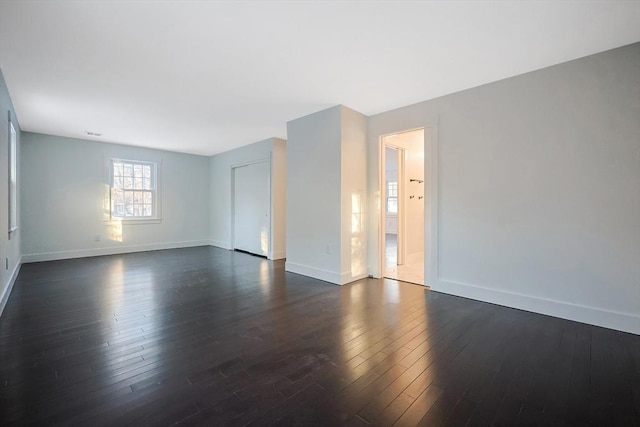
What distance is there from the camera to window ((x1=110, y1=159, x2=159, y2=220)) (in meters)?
6.27

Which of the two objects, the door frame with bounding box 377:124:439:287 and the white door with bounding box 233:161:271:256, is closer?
the door frame with bounding box 377:124:439:287

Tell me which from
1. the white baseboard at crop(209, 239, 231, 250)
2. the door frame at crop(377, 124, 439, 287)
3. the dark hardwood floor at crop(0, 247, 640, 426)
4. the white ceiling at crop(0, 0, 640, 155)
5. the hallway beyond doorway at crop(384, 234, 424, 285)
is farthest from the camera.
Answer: the white baseboard at crop(209, 239, 231, 250)

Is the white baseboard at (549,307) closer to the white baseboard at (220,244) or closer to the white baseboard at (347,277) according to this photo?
the white baseboard at (347,277)

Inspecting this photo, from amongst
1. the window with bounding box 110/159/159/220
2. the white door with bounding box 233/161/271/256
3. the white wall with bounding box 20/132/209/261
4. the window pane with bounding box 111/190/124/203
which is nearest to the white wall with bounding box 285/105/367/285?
the white door with bounding box 233/161/271/256

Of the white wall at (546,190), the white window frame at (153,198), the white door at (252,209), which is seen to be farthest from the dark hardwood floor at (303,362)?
the white window frame at (153,198)

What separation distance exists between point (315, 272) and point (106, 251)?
4.95 m

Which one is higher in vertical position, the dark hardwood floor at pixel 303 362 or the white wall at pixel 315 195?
the white wall at pixel 315 195

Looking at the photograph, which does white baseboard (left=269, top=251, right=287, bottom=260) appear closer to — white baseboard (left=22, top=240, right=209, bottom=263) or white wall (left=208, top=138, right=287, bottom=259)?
white wall (left=208, top=138, right=287, bottom=259)

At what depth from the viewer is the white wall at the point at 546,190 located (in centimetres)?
244

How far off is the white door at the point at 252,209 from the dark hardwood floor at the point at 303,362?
8.99 ft

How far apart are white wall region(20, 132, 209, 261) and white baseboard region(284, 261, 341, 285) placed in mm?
4013

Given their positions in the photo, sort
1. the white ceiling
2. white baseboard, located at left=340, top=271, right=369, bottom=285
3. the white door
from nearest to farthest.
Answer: the white ceiling, white baseboard, located at left=340, top=271, right=369, bottom=285, the white door

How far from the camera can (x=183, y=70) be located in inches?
113

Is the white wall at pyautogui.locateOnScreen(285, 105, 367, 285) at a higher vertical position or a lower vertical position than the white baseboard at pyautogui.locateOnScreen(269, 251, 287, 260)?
higher
